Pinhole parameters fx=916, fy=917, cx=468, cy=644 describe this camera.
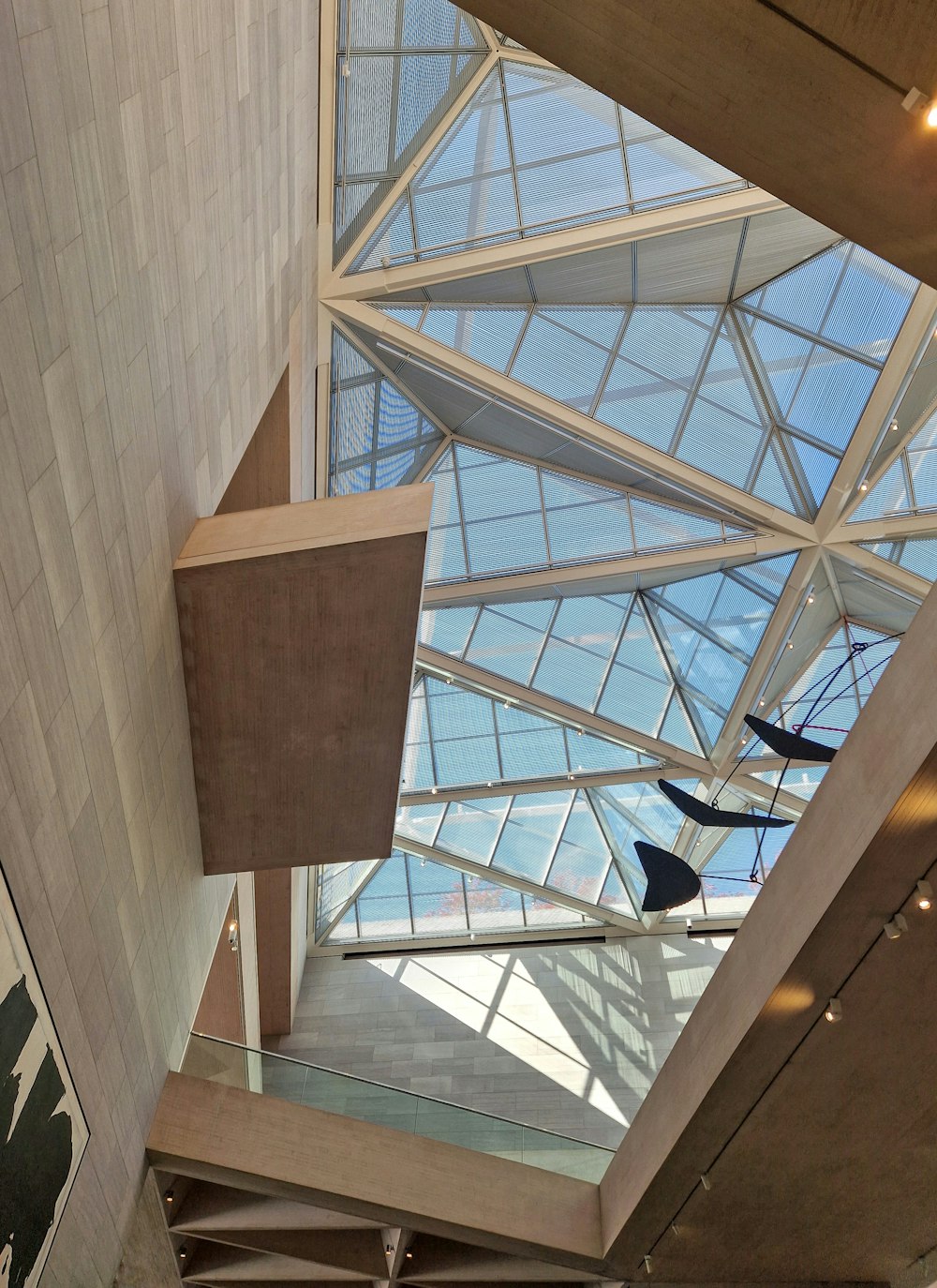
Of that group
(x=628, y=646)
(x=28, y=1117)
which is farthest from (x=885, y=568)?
(x=28, y=1117)

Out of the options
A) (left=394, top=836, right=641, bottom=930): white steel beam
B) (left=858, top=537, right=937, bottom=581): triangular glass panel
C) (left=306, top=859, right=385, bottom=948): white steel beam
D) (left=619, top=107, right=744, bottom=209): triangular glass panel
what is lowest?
(left=306, top=859, right=385, bottom=948): white steel beam

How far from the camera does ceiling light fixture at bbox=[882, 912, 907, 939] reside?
1019 cm

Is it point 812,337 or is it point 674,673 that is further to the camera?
point 674,673

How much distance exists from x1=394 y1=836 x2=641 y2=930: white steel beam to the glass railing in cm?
1481

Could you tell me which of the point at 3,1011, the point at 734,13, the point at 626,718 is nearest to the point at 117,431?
the point at 3,1011

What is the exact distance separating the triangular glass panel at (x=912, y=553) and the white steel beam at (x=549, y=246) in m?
7.08

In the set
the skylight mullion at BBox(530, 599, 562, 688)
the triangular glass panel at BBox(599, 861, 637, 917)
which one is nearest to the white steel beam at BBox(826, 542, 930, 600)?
the skylight mullion at BBox(530, 599, 562, 688)

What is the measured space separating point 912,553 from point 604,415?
22.3 ft

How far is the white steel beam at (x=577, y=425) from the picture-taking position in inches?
658

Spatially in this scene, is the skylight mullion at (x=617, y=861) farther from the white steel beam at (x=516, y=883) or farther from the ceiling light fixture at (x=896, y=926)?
the ceiling light fixture at (x=896, y=926)

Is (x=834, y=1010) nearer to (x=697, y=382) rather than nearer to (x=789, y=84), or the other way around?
(x=789, y=84)

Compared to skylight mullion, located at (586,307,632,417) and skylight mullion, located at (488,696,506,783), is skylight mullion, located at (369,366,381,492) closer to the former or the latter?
skylight mullion, located at (586,307,632,417)

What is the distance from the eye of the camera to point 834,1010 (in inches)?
448

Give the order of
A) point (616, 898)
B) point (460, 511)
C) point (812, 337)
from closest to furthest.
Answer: point (812, 337) < point (460, 511) < point (616, 898)
